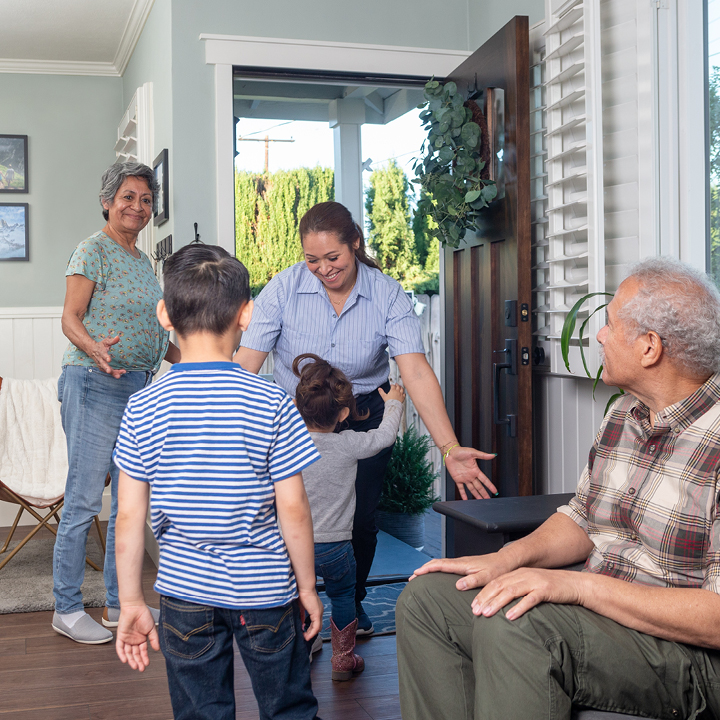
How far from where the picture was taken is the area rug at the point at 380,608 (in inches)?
117

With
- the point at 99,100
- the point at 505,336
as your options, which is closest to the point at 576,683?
the point at 505,336

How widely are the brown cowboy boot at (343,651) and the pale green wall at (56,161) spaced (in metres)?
3.84

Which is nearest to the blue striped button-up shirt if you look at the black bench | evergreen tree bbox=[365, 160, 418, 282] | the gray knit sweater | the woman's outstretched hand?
the gray knit sweater

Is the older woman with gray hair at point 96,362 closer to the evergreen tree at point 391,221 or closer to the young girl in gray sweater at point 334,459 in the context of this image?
the young girl in gray sweater at point 334,459

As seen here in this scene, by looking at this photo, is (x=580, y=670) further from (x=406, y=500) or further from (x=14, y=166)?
(x=14, y=166)

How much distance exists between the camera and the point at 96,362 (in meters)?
2.71

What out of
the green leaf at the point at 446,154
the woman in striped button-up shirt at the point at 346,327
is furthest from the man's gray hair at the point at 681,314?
the green leaf at the point at 446,154

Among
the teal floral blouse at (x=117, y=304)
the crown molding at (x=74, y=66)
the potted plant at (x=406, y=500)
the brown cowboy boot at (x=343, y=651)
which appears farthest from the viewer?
the crown molding at (x=74, y=66)

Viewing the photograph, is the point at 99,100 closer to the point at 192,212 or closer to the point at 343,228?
the point at 192,212

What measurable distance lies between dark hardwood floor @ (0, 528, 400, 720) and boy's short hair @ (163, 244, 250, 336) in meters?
1.31

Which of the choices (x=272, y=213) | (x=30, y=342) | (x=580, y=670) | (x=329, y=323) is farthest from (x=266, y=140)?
(x=580, y=670)

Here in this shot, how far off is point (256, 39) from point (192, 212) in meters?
Answer: 0.80

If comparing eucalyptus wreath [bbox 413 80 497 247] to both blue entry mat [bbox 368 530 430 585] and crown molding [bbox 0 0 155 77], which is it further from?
crown molding [bbox 0 0 155 77]

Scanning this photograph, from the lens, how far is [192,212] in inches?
138
